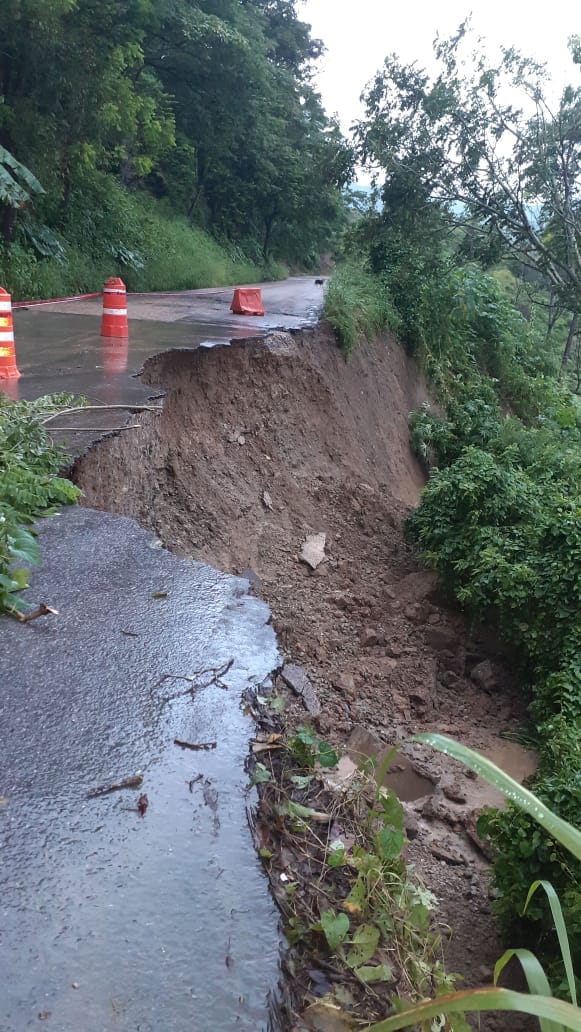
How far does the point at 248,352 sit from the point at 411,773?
17.3ft

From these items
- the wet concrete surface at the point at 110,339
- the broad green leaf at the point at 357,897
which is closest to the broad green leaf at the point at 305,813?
the broad green leaf at the point at 357,897

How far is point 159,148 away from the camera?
19547 mm

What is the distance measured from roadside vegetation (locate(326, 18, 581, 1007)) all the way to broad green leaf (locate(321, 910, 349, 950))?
3486 millimetres

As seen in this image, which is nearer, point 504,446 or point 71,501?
point 71,501

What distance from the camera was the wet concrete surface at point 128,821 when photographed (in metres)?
1.67

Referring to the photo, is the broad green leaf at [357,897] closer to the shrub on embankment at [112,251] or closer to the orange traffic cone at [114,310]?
the orange traffic cone at [114,310]

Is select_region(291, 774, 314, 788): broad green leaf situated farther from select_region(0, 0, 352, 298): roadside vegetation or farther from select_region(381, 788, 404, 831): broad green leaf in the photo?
select_region(0, 0, 352, 298): roadside vegetation

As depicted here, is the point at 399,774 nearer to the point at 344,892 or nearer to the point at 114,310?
the point at 344,892

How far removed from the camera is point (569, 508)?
6281 mm

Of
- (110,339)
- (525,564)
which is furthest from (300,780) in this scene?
(110,339)

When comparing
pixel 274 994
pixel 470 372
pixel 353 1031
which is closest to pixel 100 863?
pixel 274 994

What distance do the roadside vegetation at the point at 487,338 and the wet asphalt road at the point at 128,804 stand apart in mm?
3036

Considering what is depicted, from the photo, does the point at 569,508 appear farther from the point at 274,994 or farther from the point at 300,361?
the point at 274,994

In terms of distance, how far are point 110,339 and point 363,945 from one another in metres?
7.49
